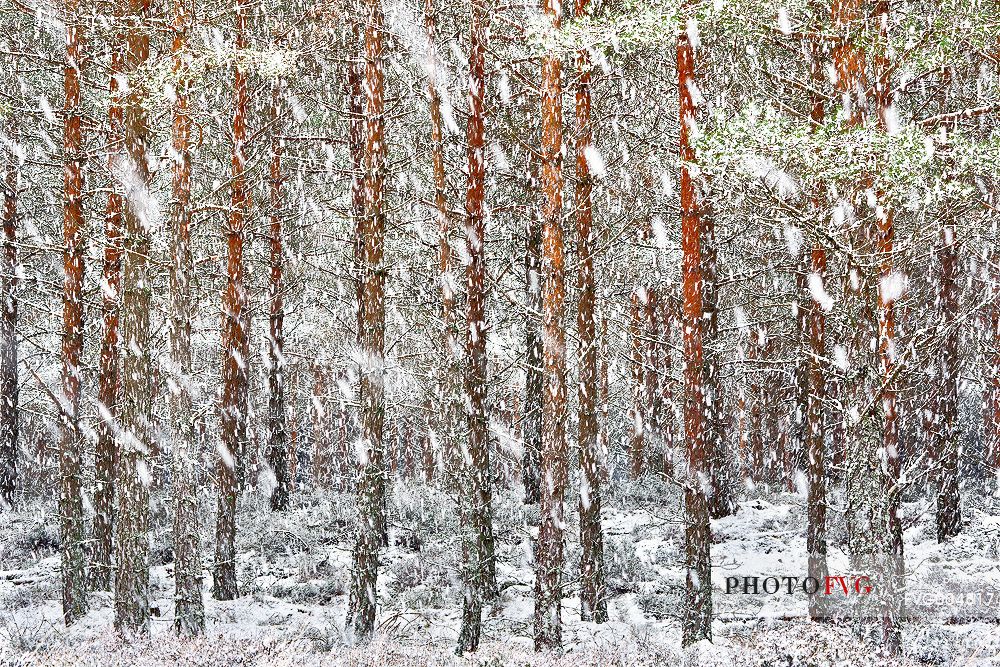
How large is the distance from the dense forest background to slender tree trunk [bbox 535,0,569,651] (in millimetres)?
40

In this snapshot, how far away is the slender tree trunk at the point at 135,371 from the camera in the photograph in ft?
31.5

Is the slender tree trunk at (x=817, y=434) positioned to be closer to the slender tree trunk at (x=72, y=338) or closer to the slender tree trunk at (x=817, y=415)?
the slender tree trunk at (x=817, y=415)

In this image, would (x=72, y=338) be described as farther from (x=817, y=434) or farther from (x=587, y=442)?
(x=817, y=434)

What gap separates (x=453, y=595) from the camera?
12172 mm

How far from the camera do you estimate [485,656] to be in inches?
332

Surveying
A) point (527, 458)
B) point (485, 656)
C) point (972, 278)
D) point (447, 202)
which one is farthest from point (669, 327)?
point (485, 656)

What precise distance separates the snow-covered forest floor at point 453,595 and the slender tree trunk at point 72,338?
2.57 ft

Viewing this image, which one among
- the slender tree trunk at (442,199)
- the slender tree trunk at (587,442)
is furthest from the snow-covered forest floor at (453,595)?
the slender tree trunk at (442,199)

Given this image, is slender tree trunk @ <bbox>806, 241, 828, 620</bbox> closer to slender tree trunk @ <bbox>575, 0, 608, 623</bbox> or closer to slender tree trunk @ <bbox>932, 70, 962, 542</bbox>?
slender tree trunk @ <bbox>575, 0, 608, 623</bbox>

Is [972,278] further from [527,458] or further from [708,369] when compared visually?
[527,458]

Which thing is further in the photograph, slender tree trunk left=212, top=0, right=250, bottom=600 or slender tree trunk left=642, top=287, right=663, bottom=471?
slender tree trunk left=642, top=287, right=663, bottom=471

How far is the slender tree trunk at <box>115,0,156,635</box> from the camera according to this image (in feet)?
31.5

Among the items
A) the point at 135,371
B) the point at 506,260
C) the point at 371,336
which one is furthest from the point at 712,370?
the point at 135,371

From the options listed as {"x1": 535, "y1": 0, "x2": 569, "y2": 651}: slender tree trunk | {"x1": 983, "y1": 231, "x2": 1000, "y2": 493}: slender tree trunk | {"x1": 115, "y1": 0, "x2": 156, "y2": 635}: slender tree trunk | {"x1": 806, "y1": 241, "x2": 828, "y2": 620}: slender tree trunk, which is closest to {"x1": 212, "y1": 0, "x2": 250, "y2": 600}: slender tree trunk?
{"x1": 115, "y1": 0, "x2": 156, "y2": 635}: slender tree trunk
